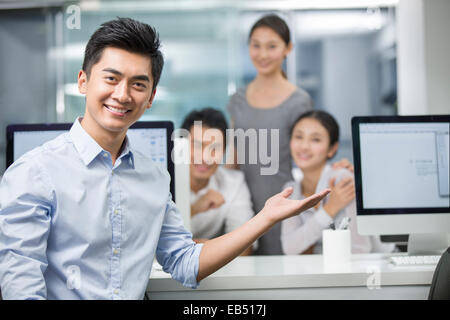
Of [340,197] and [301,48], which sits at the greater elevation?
[301,48]

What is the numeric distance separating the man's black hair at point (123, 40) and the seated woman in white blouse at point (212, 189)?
43cm

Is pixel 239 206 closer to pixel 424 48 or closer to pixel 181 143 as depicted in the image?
pixel 181 143

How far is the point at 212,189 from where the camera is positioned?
1.32 m

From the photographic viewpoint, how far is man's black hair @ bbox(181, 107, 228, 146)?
1232mm


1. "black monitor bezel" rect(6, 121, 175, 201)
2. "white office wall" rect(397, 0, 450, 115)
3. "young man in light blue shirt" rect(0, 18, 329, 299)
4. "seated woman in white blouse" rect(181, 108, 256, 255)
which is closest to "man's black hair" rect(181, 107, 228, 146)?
"seated woman in white blouse" rect(181, 108, 256, 255)

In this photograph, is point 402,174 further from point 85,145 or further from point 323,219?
→ point 85,145

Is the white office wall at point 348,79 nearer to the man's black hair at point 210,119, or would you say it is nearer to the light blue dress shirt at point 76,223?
the man's black hair at point 210,119

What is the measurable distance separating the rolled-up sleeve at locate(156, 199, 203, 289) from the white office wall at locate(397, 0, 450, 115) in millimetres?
1078

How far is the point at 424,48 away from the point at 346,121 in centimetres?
117

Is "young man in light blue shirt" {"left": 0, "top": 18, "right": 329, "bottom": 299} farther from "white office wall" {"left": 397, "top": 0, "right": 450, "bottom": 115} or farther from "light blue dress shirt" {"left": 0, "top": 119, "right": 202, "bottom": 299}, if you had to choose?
"white office wall" {"left": 397, "top": 0, "right": 450, "bottom": 115}

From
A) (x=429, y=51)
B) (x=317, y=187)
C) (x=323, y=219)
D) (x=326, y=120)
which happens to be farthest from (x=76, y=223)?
(x=429, y=51)

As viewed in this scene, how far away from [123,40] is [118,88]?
76mm

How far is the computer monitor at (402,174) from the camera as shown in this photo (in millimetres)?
1134
